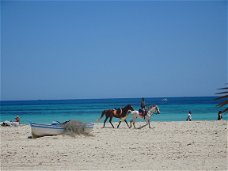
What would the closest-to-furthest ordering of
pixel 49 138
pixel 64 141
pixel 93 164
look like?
pixel 93 164
pixel 64 141
pixel 49 138

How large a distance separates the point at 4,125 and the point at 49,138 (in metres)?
12.4

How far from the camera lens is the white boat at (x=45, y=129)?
57.5 feet

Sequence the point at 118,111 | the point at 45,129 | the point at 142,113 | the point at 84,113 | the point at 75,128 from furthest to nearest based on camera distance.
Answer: the point at 84,113, the point at 118,111, the point at 142,113, the point at 75,128, the point at 45,129

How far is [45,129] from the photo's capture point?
17.6 m

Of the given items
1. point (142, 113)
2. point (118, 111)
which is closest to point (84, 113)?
point (118, 111)

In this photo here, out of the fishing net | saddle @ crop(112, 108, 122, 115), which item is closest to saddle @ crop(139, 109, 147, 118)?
saddle @ crop(112, 108, 122, 115)

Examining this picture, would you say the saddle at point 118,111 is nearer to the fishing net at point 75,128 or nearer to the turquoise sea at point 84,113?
the fishing net at point 75,128

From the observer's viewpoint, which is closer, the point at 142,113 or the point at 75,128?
the point at 75,128

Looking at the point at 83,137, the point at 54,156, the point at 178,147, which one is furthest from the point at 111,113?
the point at 54,156

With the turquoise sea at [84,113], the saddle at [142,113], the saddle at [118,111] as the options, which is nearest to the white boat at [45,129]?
the saddle at [142,113]

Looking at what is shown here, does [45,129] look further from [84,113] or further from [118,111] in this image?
[84,113]

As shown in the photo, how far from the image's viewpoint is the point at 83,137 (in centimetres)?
1748

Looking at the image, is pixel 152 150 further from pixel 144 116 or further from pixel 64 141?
pixel 144 116

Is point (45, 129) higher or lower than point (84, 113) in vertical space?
lower
